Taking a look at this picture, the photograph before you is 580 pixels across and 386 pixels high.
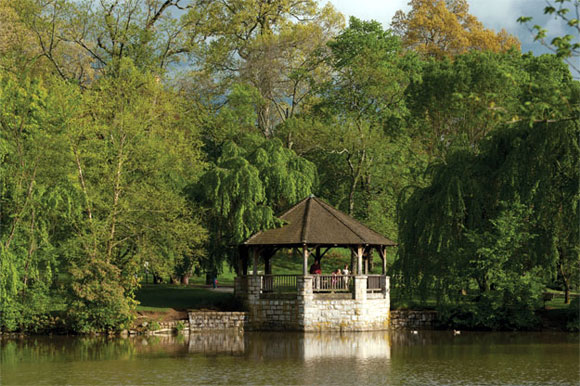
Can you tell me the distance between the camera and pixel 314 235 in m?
31.5

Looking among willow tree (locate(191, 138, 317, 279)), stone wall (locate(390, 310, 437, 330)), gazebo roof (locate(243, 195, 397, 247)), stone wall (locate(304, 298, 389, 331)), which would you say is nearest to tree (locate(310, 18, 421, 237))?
willow tree (locate(191, 138, 317, 279))

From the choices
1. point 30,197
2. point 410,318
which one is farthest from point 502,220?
point 30,197

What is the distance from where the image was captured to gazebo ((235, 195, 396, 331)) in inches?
1203

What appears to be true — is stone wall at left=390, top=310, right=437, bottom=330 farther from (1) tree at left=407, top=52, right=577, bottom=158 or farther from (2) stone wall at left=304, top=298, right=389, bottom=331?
(1) tree at left=407, top=52, right=577, bottom=158

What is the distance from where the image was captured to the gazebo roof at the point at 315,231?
103 feet

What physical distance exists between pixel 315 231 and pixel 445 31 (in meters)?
29.0

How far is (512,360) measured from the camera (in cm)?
2186

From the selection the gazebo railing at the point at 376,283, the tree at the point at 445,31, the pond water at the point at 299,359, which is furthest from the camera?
the tree at the point at 445,31

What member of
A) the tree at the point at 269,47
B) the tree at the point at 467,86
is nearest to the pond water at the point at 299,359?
the tree at the point at 467,86

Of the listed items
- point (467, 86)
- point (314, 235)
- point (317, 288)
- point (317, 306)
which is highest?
point (467, 86)

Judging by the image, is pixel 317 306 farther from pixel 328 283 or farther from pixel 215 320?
pixel 215 320

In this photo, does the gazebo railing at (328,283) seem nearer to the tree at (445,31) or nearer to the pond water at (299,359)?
the pond water at (299,359)

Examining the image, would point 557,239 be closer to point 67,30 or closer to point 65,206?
point 65,206

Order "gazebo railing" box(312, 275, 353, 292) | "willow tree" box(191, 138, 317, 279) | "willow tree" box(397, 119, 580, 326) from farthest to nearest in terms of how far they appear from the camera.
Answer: "willow tree" box(191, 138, 317, 279) → "gazebo railing" box(312, 275, 353, 292) → "willow tree" box(397, 119, 580, 326)
